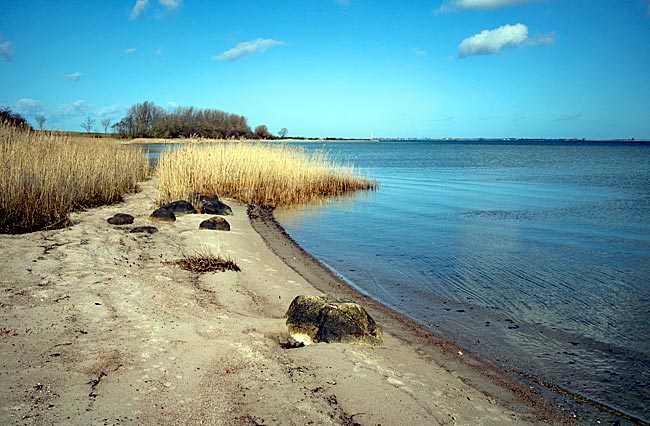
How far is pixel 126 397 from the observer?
296 centimetres

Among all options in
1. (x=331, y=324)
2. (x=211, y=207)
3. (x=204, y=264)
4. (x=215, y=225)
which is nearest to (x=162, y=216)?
(x=215, y=225)

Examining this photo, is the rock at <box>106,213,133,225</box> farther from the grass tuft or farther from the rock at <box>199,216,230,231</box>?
the grass tuft

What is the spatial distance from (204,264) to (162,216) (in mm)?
3785

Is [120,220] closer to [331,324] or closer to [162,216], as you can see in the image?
[162,216]

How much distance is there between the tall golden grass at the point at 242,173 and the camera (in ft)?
45.0

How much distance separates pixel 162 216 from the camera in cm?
951

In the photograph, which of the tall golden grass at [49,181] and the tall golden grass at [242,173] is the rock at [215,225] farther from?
the tall golden grass at [242,173]

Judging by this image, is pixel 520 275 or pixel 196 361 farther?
pixel 520 275

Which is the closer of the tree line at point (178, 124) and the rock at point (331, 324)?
the rock at point (331, 324)

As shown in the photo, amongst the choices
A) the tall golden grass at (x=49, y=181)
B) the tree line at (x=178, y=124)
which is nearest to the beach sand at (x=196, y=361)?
the tall golden grass at (x=49, y=181)

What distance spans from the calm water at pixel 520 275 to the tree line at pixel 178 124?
99.3ft

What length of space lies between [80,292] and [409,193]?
16.3 metres

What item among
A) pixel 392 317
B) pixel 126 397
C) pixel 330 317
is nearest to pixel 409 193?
pixel 392 317

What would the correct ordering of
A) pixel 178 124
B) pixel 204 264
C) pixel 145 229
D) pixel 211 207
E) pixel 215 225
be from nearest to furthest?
pixel 204 264 → pixel 145 229 → pixel 215 225 → pixel 211 207 → pixel 178 124
